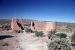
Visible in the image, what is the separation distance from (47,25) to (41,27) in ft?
9.37

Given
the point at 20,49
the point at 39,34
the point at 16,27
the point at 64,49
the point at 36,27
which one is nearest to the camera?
the point at 64,49

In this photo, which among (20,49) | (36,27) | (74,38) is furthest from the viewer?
(36,27)

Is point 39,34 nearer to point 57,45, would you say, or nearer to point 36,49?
point 36,49

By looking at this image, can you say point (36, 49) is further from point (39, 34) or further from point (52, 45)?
point (39, 34)

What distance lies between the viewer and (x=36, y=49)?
16.5m

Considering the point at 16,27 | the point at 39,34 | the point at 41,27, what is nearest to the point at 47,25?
the point at 41,27

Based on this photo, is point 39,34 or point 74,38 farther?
point 39,34

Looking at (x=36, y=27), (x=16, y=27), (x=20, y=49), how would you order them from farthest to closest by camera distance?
(x=36, y=27) < (x=16, y=27) < (x=20, y=49)

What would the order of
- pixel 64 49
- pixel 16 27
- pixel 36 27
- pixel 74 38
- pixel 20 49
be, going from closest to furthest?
pixel 64 49 < pixel 20 49 < pixel 74 38 < pixel 16 27 < pixel 36 27

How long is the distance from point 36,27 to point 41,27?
7.91 ft

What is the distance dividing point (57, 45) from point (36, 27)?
49.7m

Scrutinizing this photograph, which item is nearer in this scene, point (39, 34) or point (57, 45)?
point (57, 45)

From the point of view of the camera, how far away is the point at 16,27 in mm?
54531

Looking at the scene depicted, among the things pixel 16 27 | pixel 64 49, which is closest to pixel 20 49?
pixel 64 49
